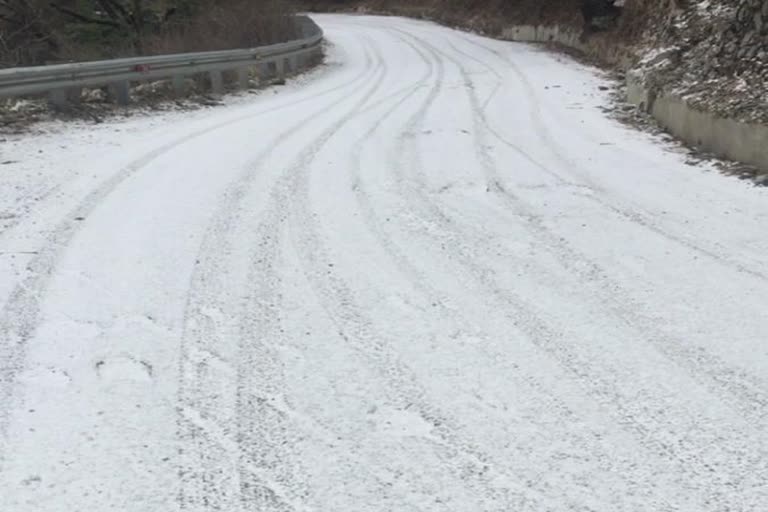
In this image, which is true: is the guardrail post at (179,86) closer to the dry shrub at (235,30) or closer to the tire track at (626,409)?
the dry shrub at (235,30)

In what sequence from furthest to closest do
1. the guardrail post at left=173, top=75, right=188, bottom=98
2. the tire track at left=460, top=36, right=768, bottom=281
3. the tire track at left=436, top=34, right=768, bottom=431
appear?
1. the guardrail post at left=173, top=75, right=188, bottom=98
2. the tire track at left=460, top=36, right=768, bottom=281
3. the tire track at left=436, top=34, right=768, bottom=431

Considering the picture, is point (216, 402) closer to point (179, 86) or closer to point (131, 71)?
point (131, 71)

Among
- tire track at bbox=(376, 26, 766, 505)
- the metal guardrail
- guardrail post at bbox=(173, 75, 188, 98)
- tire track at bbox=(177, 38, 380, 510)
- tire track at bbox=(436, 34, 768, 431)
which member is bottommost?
tire track at bbox=(177, 38, 380, 510)

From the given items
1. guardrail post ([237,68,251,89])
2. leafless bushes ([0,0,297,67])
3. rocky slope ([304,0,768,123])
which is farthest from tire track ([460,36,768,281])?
leafless bushes ([0,0,297,67])

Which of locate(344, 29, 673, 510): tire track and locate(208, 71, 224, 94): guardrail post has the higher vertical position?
locate(208, 71, 224, 94): guardrail post

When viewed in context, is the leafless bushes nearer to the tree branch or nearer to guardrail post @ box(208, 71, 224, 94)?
the tree branch

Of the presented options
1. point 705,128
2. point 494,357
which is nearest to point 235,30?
point 705,128

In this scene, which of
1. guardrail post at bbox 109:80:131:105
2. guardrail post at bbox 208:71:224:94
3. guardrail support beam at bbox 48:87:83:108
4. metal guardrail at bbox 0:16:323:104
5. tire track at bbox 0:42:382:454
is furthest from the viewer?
guardrail post at bbox 208:71:224:94

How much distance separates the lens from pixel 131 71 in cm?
1245

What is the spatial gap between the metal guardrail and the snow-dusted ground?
7.76 feet

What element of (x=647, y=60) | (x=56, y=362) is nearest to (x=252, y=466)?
(x=56, y=362)

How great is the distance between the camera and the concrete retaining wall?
796cm

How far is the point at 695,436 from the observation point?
3279mm

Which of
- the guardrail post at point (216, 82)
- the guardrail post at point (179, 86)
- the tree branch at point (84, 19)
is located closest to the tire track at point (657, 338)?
the guardrail post at point (179, 86)
